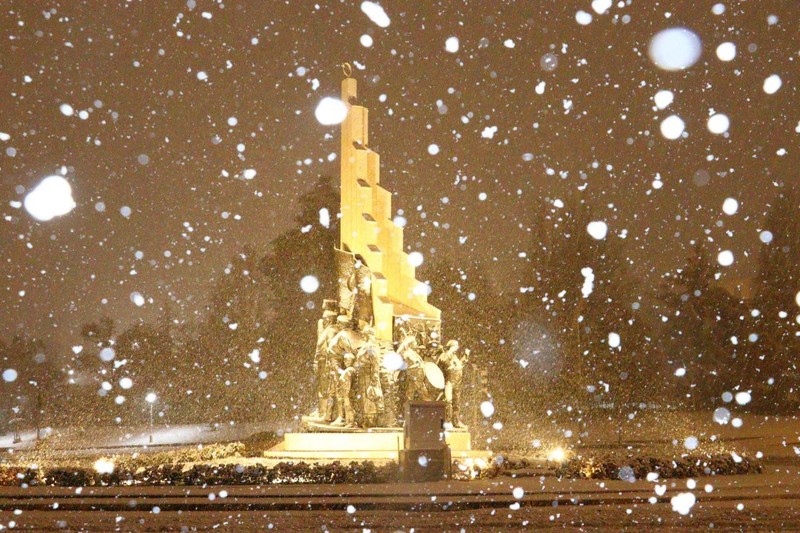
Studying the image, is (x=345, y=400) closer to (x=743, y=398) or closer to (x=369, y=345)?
(x=369, y=345)

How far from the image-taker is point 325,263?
4238 cm

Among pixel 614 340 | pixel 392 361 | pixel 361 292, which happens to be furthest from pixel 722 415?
pixel 361 292

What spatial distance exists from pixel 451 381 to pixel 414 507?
974 cm

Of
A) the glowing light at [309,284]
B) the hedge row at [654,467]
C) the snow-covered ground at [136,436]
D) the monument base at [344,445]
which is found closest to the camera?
the hedge row at [654,467]

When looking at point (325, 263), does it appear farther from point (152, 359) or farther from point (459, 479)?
point (459, 479)

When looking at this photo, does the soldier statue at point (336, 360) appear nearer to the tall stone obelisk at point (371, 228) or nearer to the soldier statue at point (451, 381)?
the tall stone obelisk at point (371, 228)

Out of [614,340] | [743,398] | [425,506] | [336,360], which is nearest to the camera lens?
[425,506]

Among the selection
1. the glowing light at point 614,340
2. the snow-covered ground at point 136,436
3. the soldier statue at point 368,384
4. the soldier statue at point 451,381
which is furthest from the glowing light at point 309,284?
the soldier statue at point 368,384

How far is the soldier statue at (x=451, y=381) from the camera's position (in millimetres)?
22984

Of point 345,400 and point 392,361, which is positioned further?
point 392,361

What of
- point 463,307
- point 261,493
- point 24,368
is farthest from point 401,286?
point 24,368

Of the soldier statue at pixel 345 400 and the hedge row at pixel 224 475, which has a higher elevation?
the soldier statue at pixel 345 400

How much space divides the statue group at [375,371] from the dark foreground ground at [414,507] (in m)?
5.60

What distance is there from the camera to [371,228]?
928 inches
